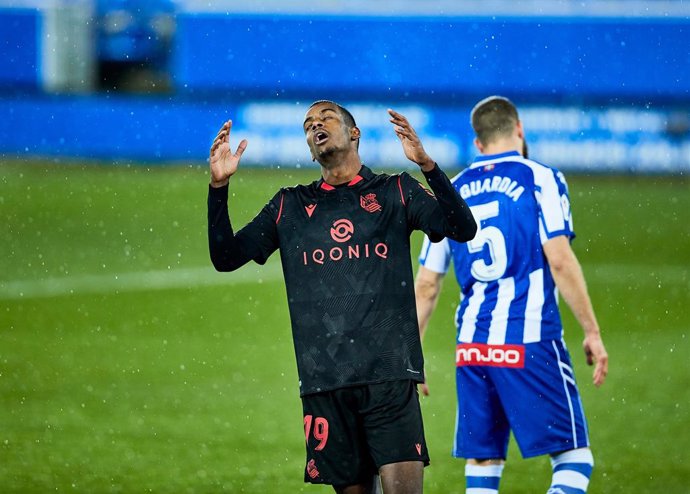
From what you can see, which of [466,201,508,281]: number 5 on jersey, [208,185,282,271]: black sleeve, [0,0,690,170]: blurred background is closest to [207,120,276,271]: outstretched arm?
[208,185,282,271]: black sleeve

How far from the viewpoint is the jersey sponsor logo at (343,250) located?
16.0 feet

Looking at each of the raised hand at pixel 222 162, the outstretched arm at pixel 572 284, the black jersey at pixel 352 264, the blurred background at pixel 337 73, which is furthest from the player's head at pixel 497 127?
the blurred background at pixel 337 73

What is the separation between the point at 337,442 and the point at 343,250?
0.71 m

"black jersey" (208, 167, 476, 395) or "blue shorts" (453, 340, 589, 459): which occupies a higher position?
"black jersey" (208, 167, 476, 395)

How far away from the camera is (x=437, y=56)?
2755cm

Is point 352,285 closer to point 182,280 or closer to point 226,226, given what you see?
point 226,226

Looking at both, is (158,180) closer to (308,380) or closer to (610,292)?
(610,292)

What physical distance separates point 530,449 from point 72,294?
32.0 feet

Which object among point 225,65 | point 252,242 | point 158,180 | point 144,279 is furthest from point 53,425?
point 225,65

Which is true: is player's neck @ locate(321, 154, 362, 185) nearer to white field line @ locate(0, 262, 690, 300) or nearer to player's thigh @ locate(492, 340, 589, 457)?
player's thigh @ locate(492, 340, 589, 457)

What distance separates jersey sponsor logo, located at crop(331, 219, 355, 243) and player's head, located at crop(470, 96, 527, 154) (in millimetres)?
1152

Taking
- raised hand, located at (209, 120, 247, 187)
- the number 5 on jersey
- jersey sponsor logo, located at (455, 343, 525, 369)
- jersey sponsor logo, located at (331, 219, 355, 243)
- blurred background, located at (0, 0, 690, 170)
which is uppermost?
blurred background, located at (0, 0, 690, 170)

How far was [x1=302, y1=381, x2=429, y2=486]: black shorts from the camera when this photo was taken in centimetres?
477

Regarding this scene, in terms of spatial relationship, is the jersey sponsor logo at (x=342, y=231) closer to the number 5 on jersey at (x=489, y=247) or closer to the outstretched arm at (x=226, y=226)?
the outstretched arm at (x=226, y=226)
